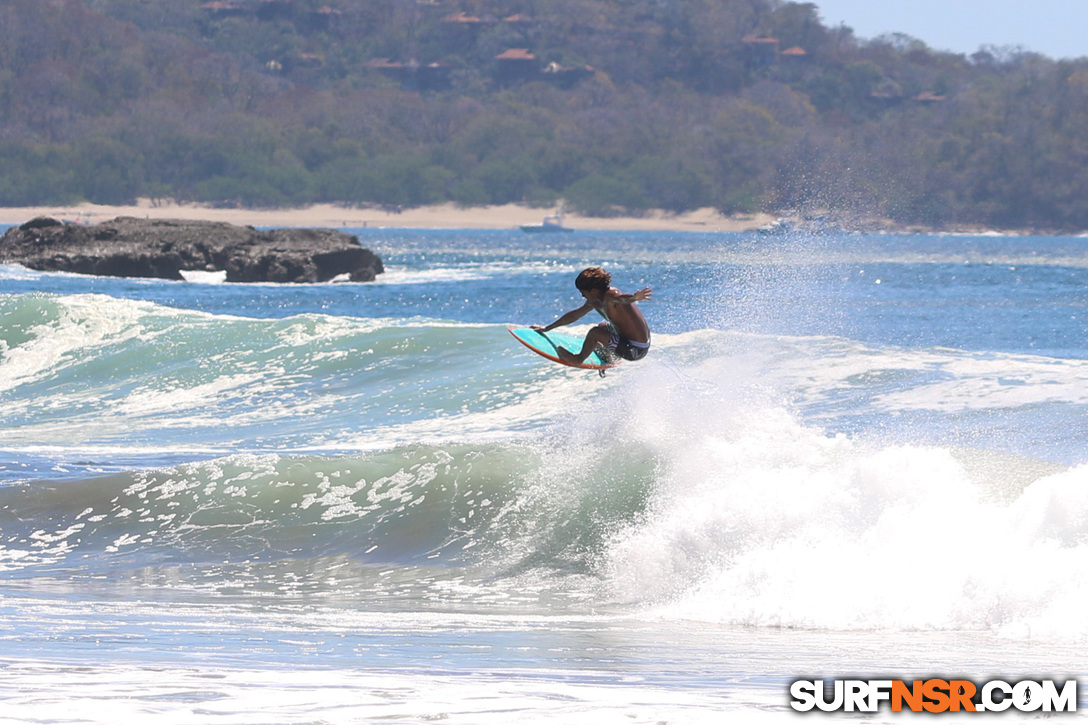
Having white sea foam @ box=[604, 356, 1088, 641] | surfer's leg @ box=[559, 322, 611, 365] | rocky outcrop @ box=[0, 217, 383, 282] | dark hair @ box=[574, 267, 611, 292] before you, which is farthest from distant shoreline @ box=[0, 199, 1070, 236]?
dark hair @ box=[574, 267, 611, 292]

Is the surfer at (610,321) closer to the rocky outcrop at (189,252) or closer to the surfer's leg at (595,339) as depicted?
the surfer's leg at (595,339)

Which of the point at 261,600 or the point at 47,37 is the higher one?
the point at 47,37

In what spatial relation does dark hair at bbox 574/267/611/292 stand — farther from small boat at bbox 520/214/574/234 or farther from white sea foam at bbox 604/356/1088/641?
small boat at bbox 520/214/574/234

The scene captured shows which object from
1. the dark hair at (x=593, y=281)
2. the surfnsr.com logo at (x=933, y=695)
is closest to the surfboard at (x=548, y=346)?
the dark hair at (x=593, y=281)

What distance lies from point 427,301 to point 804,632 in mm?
38359

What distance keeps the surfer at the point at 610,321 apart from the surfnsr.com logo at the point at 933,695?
4.36m

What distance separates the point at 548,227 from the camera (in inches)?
6398

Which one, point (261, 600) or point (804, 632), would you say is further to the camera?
point (261, 600)

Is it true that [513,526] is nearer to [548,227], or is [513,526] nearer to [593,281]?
[593,281]

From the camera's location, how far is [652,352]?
21.9 m

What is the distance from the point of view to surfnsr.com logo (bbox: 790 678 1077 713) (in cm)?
647

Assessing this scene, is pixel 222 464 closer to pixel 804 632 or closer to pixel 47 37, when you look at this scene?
pixel 804 632

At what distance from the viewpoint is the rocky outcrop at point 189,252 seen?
53062 mm

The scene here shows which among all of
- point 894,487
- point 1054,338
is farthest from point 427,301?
point 894,487
